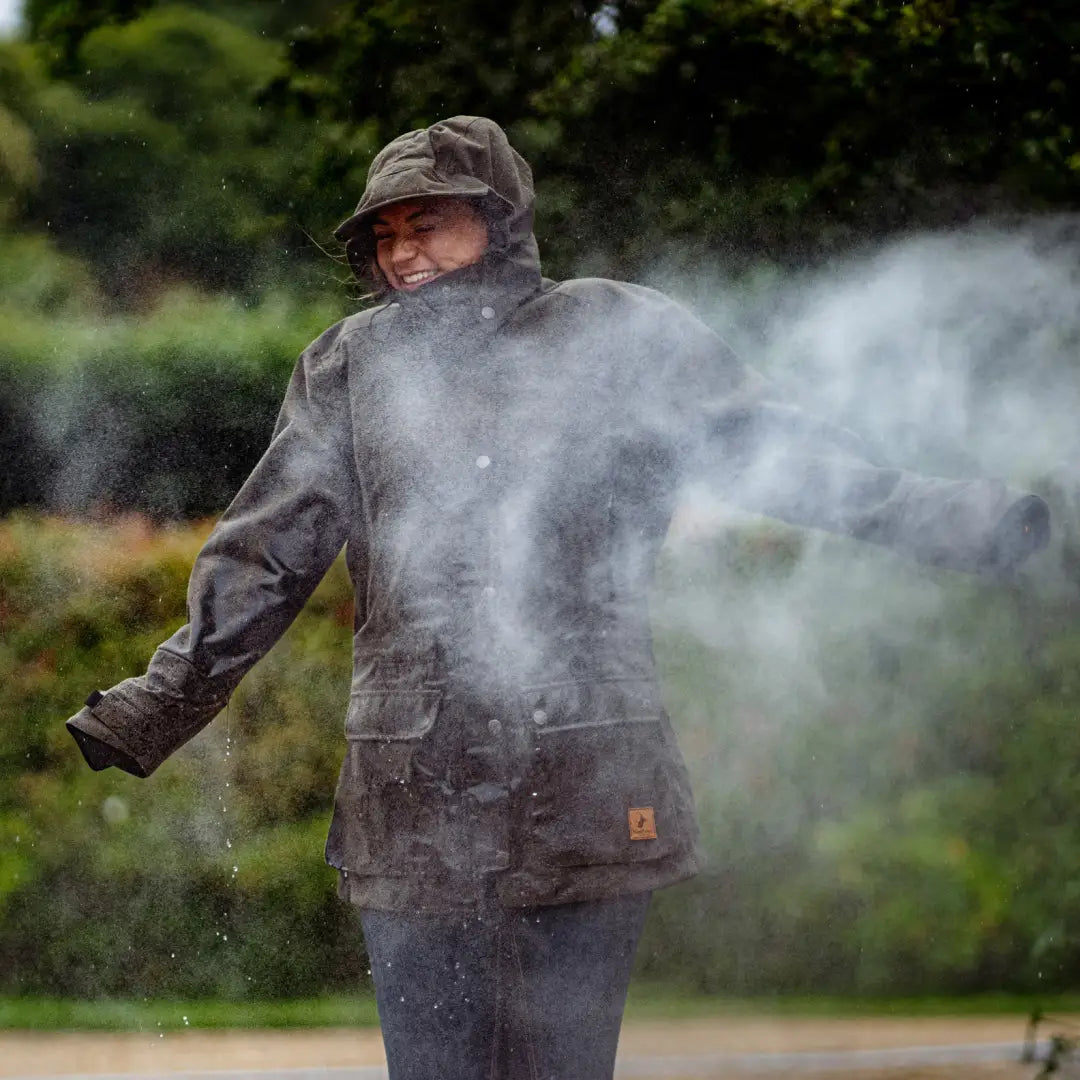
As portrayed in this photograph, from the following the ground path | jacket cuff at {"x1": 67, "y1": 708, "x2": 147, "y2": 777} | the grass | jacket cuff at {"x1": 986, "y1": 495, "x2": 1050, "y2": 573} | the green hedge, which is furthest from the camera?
the green hedge

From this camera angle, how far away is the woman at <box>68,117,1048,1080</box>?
1995 millimetres

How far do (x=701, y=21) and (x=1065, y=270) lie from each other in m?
1.05

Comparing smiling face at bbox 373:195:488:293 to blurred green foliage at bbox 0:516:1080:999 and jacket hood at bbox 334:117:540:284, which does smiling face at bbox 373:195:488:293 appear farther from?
blurred green foliage at bbox 0:516:1080:999

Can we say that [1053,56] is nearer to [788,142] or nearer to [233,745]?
[788,142]

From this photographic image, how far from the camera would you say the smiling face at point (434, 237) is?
7.19 ft

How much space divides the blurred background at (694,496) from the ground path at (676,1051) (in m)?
0.13

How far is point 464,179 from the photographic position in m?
2.19

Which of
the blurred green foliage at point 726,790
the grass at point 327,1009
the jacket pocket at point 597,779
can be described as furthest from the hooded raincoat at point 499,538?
the grass at point 327,1009

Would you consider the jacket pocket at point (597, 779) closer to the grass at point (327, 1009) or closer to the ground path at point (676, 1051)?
the ground path at point (676, 1051)

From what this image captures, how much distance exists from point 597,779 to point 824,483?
505 mm

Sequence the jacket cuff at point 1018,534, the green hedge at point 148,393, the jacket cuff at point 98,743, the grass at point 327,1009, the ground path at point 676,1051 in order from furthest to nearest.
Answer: the green hedge at point 148,393 → the grass at point 327,1009 → the ground path at point 676,1051 → the jacket cuff at point 98,743 → the jacket cuff at point 1018,534

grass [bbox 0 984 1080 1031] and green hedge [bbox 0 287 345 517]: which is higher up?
green hedge [bbox 0 287 345 517]

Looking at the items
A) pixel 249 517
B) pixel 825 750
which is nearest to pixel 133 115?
pixel 249 517

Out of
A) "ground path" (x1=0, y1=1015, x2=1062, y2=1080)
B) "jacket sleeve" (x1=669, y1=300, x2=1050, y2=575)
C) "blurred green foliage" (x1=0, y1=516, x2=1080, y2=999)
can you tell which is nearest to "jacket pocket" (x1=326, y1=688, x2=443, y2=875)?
"jacket sleeve" (x1=669, y1=300, x2=1050, y2=575)
